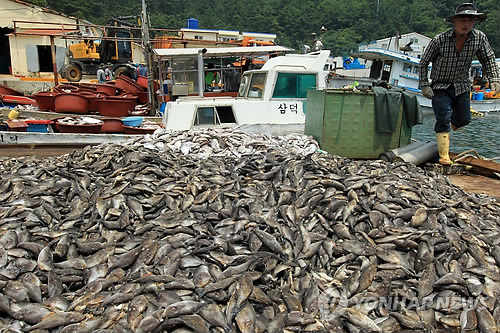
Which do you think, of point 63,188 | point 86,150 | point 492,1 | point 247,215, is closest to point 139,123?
point 86,150

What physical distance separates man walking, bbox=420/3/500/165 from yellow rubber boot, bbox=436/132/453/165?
0.02 meters

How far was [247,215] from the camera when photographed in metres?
4.29

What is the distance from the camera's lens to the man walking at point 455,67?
6090 millimetres

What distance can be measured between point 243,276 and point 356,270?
1.14m

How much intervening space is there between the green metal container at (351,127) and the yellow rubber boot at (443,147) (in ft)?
2.96

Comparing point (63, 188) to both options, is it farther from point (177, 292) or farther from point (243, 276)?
point (243, 276)

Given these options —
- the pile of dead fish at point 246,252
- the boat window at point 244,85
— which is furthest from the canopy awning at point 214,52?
the pile of dead fish at point 246,252

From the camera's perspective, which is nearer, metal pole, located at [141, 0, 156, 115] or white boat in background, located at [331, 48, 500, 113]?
metal pole, located at [141, 0, 156, 115]

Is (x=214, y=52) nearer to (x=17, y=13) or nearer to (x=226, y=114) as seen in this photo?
(x=226, y=114)

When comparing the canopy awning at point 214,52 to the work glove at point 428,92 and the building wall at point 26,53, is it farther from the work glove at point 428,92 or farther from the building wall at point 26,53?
the building wall at point 26,53

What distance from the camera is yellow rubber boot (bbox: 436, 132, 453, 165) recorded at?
6.67m

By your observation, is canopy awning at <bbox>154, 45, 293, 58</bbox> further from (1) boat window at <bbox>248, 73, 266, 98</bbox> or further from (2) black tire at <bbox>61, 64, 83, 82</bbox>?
(2) black tire at <bbox>61, 64, 83, 82</bbox>

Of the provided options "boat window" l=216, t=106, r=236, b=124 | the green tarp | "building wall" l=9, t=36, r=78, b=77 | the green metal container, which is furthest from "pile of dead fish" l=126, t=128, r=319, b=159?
"building wall" l=9, t=36, r=78, b=77

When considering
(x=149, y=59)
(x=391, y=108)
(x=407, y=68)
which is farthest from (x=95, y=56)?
(x=407, y=68)
